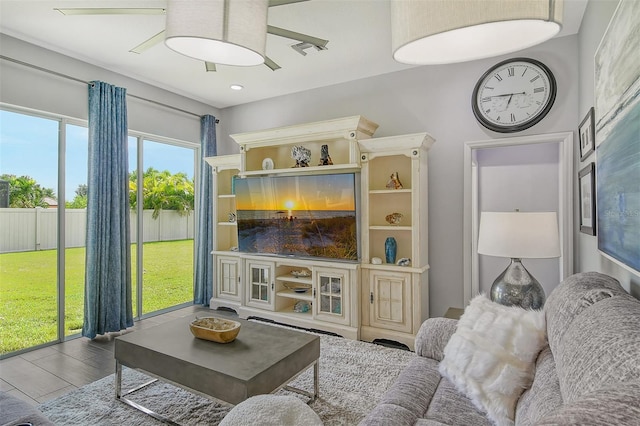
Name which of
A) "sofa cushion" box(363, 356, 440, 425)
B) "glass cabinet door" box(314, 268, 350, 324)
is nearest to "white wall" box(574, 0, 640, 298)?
"sofa cushion" box(363, 356, 440, 425)

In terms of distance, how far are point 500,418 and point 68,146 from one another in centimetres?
428

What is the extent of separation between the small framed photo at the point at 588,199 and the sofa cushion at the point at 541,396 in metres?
1.23

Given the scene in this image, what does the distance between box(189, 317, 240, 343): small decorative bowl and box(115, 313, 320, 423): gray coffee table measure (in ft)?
0.12

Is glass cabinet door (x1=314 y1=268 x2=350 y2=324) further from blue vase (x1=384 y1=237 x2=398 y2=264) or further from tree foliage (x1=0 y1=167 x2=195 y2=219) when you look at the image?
tree foliage (x1=0 y1=167 x2=195 y2=219)

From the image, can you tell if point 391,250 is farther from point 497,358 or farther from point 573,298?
point 573,298

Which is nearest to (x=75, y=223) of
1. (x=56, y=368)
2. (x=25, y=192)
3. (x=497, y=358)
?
(x=25, y=192)

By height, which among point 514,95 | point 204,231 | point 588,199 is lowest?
point 204,231

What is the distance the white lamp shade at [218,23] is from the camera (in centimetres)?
162

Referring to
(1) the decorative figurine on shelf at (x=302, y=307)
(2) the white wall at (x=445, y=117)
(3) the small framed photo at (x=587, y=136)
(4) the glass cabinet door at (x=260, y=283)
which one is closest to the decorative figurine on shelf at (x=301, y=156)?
(2) the white wall at (x=445, y=117)

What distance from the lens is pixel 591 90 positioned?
246 cm

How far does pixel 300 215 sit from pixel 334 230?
460 mm

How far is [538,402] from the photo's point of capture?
45.3 inches

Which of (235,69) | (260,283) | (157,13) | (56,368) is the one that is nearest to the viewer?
(157,13)

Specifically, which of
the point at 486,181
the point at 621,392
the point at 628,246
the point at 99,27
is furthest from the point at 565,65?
the point at 99,27
